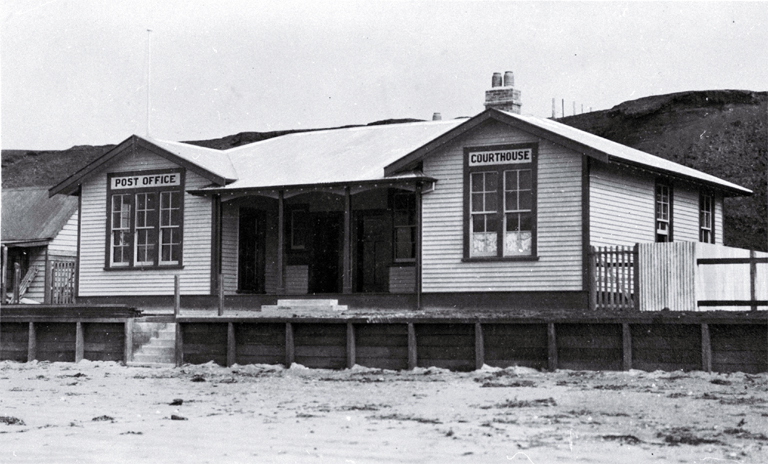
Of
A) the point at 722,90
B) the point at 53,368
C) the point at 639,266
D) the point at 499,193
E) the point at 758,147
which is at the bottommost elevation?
the point at 53,368

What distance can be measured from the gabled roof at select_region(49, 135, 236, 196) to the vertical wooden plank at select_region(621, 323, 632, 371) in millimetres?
13277

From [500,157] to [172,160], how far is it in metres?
8.51

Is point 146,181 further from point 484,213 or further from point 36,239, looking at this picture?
point 36,239

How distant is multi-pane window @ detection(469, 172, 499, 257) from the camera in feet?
78.6

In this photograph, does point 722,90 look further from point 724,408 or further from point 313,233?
point 724,408

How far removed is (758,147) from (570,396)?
131 feet

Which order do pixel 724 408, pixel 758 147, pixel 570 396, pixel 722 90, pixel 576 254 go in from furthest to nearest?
pixel 722 90 < pixel 758 147 < pixel 576 254 < pixel 570 396 < pixel 724 408

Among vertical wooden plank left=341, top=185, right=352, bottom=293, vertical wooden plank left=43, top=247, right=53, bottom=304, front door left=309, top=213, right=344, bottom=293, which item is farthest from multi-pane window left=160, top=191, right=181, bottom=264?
vertical wooden plank left=341, top=185, right=352, bottom=293

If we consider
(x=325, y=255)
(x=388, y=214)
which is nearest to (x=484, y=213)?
(x=388, y=214)

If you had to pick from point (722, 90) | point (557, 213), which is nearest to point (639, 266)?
point (557, 213)

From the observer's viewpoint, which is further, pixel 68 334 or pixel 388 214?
pixel 388 214

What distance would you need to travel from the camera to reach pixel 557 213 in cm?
2328

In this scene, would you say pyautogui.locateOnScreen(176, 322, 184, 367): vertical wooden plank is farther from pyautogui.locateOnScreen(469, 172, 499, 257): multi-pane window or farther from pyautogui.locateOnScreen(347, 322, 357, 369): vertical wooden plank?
pyautogui.locateOnScreen(469, 172, 499, 257): multi-pane window

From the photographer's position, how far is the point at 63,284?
30.0 m
